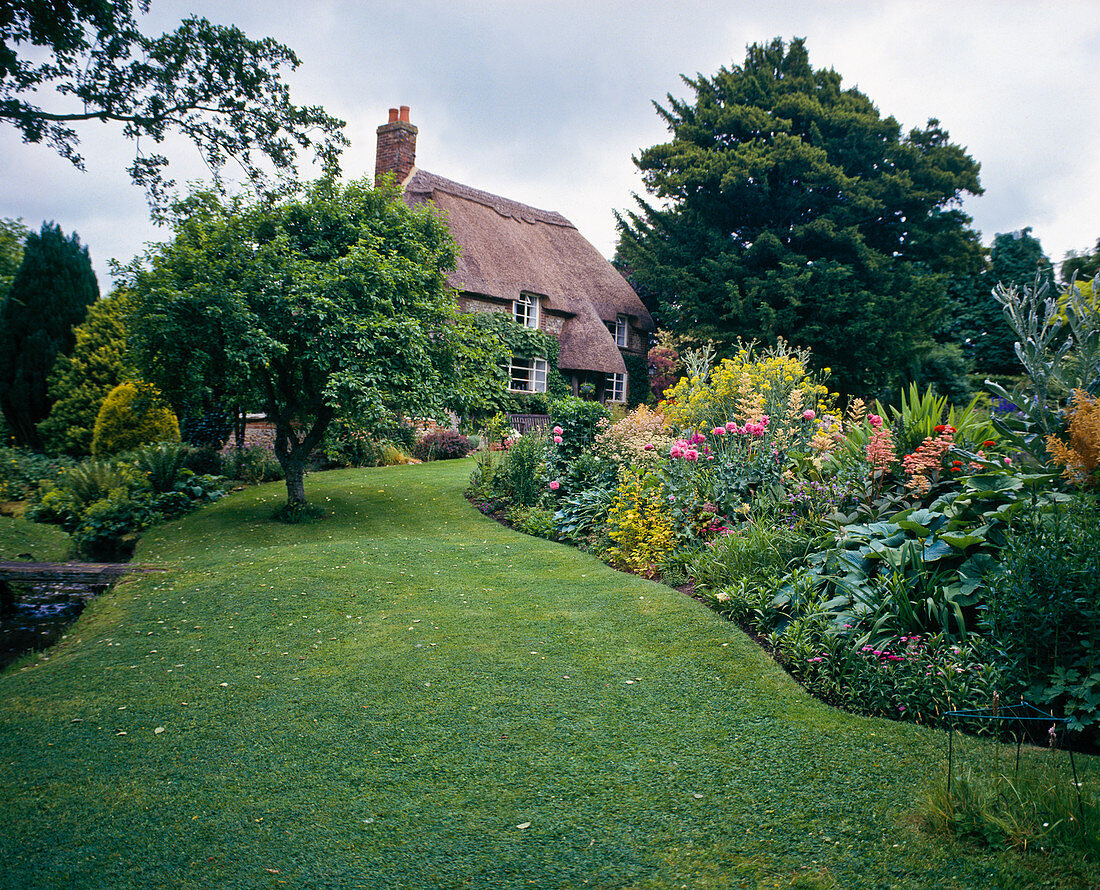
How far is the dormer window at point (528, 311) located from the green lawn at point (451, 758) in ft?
58.2

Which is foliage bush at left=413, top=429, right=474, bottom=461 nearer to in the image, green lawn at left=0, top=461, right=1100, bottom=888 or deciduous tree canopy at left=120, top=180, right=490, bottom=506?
deciduous tree canopy at left=120, top=180, right=490, bottom=506

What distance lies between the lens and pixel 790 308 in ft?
63.9

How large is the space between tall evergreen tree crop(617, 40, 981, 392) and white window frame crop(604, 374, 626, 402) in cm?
393

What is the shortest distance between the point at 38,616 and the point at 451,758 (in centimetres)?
530

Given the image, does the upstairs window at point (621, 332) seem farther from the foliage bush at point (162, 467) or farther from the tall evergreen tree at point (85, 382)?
the foliage bush at point (162, 467)

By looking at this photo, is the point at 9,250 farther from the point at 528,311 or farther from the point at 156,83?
the point at 156,83

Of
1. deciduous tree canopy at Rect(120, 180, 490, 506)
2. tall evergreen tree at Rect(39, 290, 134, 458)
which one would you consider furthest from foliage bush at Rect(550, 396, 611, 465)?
tall evergreen tree at Rect(39, 290, 134, 458)

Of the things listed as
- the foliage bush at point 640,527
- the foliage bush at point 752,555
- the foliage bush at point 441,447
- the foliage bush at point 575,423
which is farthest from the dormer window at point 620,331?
the foliage bush at point 752,555

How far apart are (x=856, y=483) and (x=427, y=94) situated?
7.17 metres

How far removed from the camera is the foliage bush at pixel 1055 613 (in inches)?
120

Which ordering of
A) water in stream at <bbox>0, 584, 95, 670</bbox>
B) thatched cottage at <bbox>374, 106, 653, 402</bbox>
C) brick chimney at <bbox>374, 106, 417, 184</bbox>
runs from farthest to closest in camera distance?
thatched cottage at <bbox>374, 106, 653, 402</bbox>, brick chimney at <bbox>374, 106, 417, 184</bbox>, water in stream at <bbox>0, 584, 95, 670</bbox>

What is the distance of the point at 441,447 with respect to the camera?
16.7 metres

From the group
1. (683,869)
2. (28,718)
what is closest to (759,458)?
(683,869)

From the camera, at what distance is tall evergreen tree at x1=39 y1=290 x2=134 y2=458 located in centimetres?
1424
